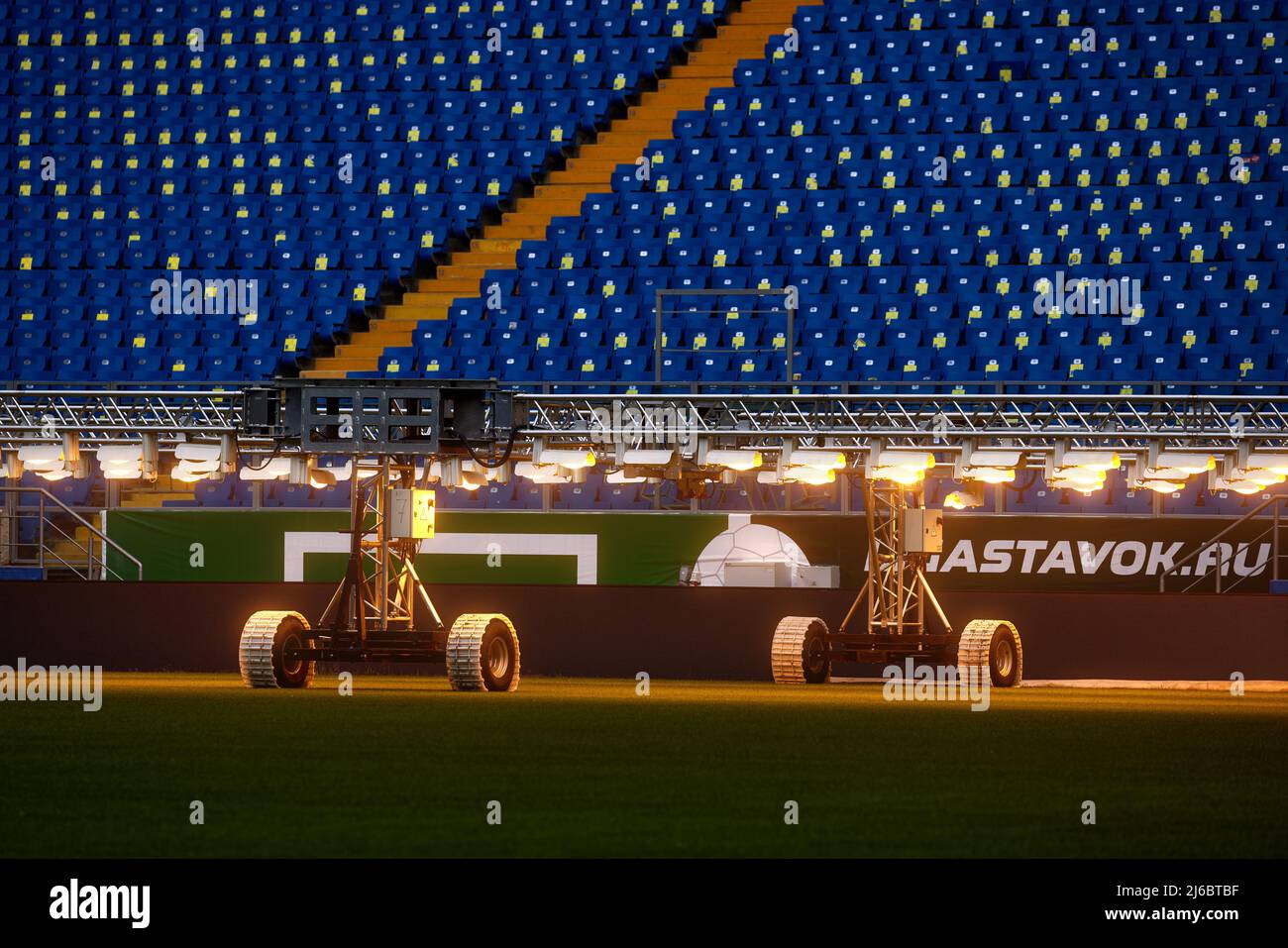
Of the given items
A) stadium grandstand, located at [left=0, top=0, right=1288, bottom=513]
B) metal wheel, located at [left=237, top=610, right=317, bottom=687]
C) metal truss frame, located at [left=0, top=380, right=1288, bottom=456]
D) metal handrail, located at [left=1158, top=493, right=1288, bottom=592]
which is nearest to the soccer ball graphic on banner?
stadium grandstand, located at [left=0, top=0, right=1288, bottom=513]

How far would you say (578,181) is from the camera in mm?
37625

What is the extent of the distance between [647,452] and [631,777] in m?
11.6

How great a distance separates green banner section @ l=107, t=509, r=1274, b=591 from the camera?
29969mm

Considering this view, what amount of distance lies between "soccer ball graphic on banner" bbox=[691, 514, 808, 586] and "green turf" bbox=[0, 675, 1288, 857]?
Answer: 811cm

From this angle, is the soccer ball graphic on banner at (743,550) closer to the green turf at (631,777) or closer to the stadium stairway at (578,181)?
the stadium stairway at (578,181)

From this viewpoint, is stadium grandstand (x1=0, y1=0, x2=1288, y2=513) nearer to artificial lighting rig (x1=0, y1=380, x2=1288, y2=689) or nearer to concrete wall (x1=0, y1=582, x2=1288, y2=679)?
concrete wall (x1=0, y1=582, x2=1288, y2=679)

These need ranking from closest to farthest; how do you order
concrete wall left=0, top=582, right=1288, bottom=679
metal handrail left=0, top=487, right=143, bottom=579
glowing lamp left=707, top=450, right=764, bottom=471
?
glowing lamp left=707, top=450, right=764, bottom=471
concrete wall left=0, top=582, right=1288, bottom=679
metal handrail left=0, top=487, right=143, bottom=579

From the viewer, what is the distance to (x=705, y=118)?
122 ft

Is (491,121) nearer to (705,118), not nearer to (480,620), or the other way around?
(705,118)

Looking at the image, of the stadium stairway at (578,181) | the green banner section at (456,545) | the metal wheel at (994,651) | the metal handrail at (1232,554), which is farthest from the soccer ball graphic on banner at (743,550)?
the stadium stairway at (578,181)

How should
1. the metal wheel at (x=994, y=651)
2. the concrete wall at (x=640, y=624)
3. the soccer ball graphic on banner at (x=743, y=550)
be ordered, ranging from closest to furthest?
the metal wheel at (x=994, y=651), the concrete wall at (x=640, y=624), the soccer ball graphic on banner at (x=743, y=550)

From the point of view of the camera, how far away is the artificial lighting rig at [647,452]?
23.7m

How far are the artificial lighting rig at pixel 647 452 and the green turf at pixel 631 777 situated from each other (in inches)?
87.0

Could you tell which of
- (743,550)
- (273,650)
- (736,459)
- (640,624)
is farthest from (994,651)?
(273,650)
